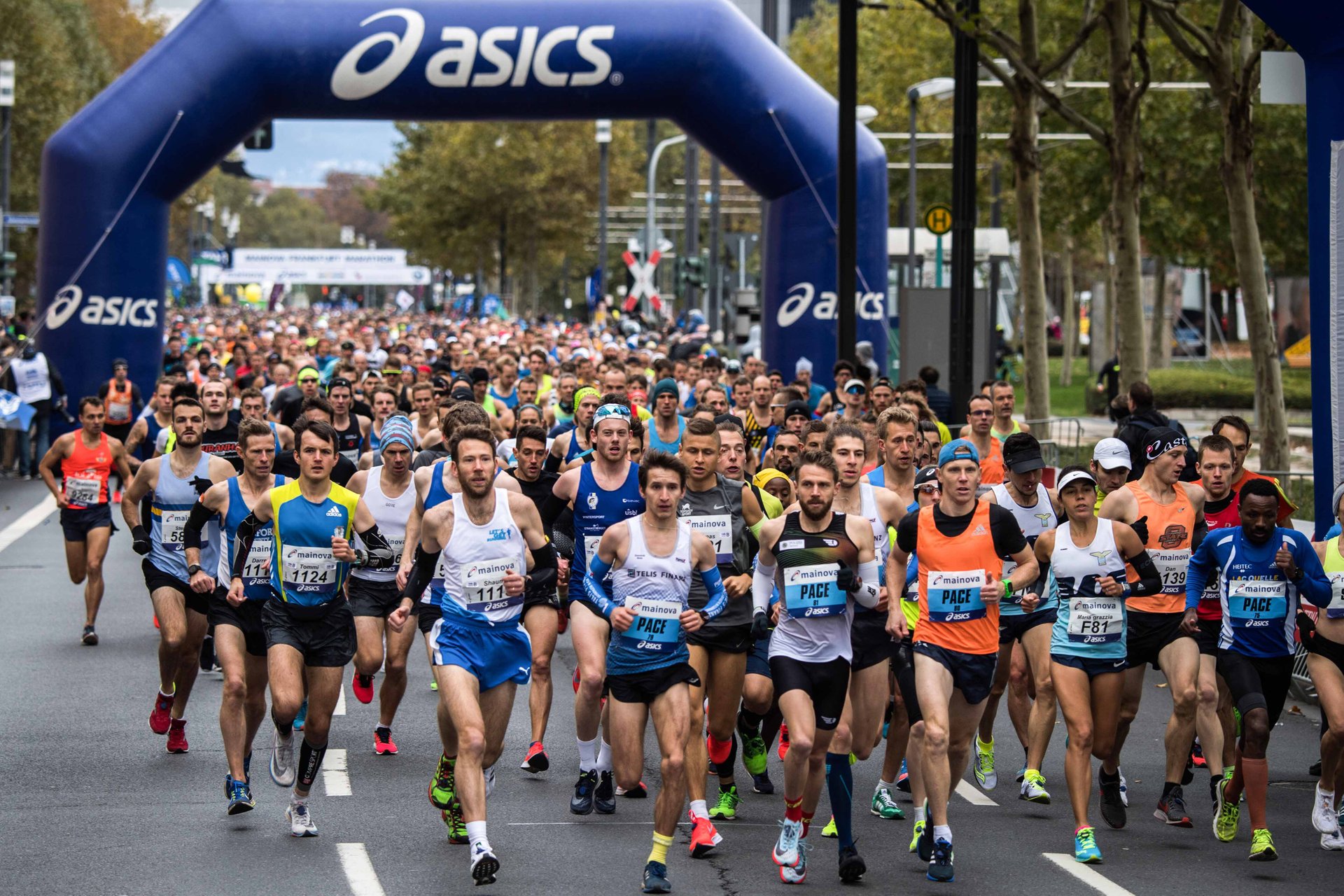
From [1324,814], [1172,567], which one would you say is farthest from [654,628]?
[1324,814]

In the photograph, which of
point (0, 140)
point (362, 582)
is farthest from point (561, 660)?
point (0, 140)

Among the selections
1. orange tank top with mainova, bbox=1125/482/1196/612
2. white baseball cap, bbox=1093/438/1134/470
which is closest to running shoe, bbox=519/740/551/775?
orange tank top with mainova, bbox=1125/482/1196/612

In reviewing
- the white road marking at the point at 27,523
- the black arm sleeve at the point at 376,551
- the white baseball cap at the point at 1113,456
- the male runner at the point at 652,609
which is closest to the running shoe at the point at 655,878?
the male runner at the point at 652,609

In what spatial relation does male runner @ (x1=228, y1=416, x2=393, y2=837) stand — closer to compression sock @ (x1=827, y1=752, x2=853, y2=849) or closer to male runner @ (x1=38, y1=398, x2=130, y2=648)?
compression sock @ (x1=827, y1=752, x2=853, y2=849)

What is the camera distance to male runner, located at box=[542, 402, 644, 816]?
9.00 meters

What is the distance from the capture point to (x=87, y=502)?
44.6 feet

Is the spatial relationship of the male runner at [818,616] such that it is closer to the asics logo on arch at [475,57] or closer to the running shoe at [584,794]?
the running shoe at [584,794]

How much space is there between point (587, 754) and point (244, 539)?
72.8 inches

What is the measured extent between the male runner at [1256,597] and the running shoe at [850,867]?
1918 millimetres

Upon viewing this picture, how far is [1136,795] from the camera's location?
9.58 metres

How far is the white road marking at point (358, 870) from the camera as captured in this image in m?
7.41

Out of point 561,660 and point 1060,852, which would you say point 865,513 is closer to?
point 1060,852

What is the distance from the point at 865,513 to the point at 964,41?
413 inches

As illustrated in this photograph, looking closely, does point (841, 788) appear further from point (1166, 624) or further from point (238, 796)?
point (238, 796)
